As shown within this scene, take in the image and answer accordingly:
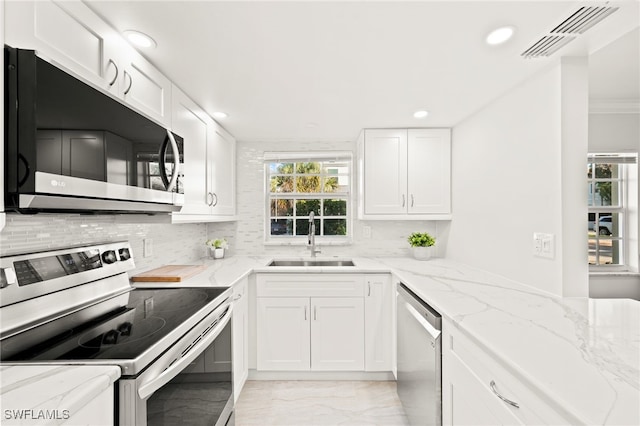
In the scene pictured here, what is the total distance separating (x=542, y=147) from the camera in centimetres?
170

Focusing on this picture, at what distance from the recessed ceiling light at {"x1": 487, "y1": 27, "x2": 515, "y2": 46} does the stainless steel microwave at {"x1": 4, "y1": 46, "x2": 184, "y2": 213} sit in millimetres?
1557

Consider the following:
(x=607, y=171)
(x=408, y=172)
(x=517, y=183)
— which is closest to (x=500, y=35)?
(x=517, y=183)

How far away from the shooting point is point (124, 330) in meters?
1.19

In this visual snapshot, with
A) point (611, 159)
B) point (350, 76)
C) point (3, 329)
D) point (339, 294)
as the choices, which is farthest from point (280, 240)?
point (611, 159)

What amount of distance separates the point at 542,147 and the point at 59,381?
2.22 m

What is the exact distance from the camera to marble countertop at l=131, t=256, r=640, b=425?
0.73 metres

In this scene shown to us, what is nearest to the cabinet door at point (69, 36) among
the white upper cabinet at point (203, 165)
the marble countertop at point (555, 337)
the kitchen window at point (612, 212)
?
the white upper cabinet at point (203, 165)

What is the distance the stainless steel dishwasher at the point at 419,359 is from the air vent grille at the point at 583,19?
1381mm

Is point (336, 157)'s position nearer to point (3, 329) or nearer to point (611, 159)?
point (611, 159)

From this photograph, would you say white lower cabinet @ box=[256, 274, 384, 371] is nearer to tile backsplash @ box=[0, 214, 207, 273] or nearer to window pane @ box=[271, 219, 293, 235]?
tile backsplash @ box=[0, 214, 207, 273]

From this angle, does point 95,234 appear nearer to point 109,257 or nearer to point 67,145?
point 109,257

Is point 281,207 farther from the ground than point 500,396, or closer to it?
farther from the ground

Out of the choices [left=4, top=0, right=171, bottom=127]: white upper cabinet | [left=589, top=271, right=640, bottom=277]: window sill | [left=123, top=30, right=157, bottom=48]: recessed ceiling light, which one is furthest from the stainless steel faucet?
[left=589, top=271, right=640, bottom=277]: window sill

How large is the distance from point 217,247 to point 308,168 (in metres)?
1.27
